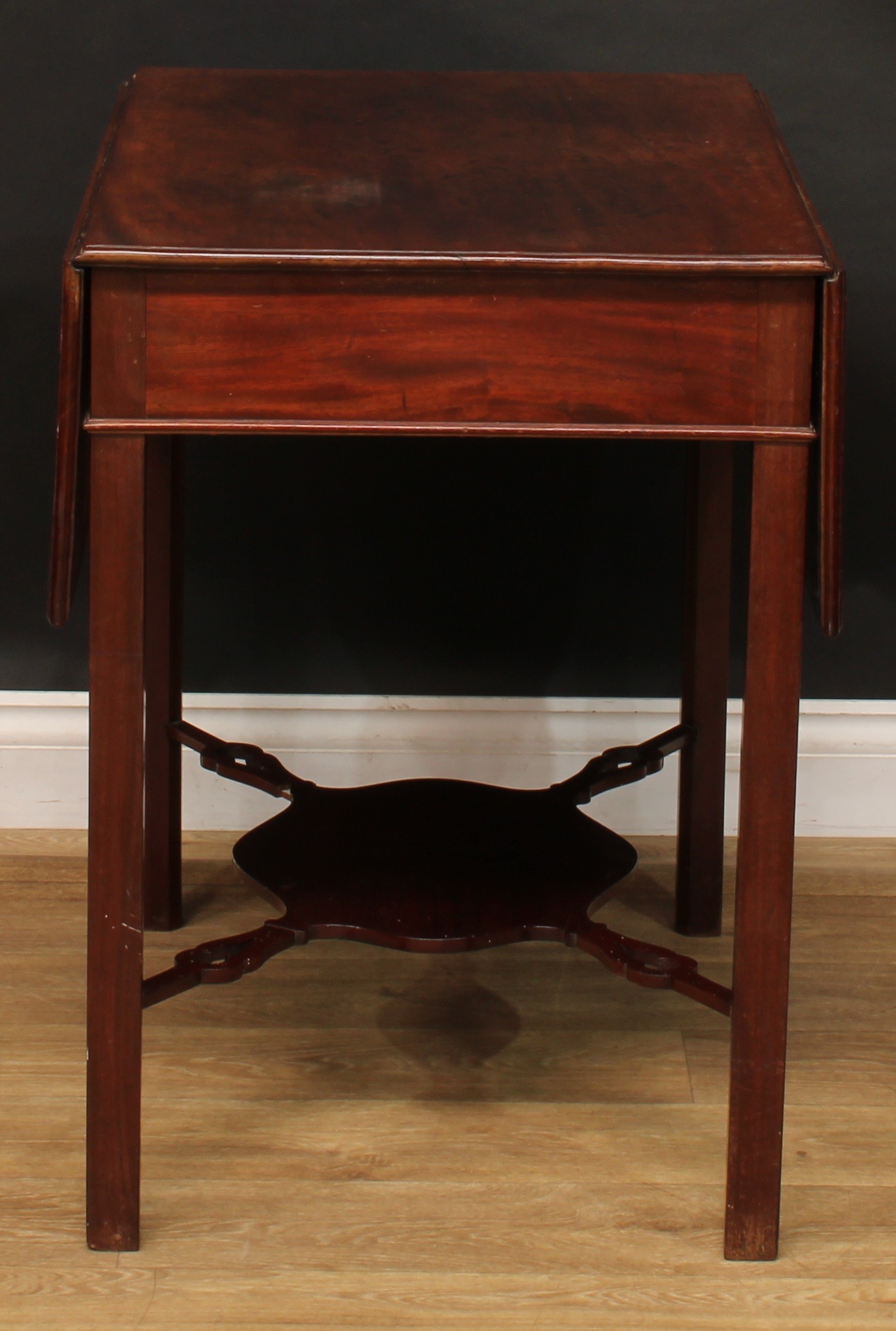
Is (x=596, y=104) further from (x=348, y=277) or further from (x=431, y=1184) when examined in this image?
(x=431, y=1184)

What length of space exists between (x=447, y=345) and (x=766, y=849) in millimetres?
512

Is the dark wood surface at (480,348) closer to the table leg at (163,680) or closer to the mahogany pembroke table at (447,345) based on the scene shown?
the mahogany pembroke table at (447,345)

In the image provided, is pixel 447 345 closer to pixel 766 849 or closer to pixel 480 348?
pixel 480 348

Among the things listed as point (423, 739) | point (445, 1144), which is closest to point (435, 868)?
point (445, 1144)

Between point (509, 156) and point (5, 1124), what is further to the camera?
point (5, 1124)

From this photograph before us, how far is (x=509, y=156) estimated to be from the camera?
133 centimetres

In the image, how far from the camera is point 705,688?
1.87m

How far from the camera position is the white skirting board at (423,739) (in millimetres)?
2191

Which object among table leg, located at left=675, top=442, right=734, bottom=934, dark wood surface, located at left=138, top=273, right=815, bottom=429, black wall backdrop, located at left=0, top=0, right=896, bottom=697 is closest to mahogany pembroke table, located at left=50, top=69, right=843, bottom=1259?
dark wood surface, located at left=138, top=273, right=815, bottom=429

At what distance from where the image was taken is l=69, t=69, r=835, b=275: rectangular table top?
3.81 feet

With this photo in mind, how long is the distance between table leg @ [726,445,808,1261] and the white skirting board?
0.90m

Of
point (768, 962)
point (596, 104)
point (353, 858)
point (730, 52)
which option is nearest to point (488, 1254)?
point (768, 962)

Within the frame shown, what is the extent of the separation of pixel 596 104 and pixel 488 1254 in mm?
1103

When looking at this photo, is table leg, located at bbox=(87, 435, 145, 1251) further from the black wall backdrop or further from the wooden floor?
the black wall backdrop
